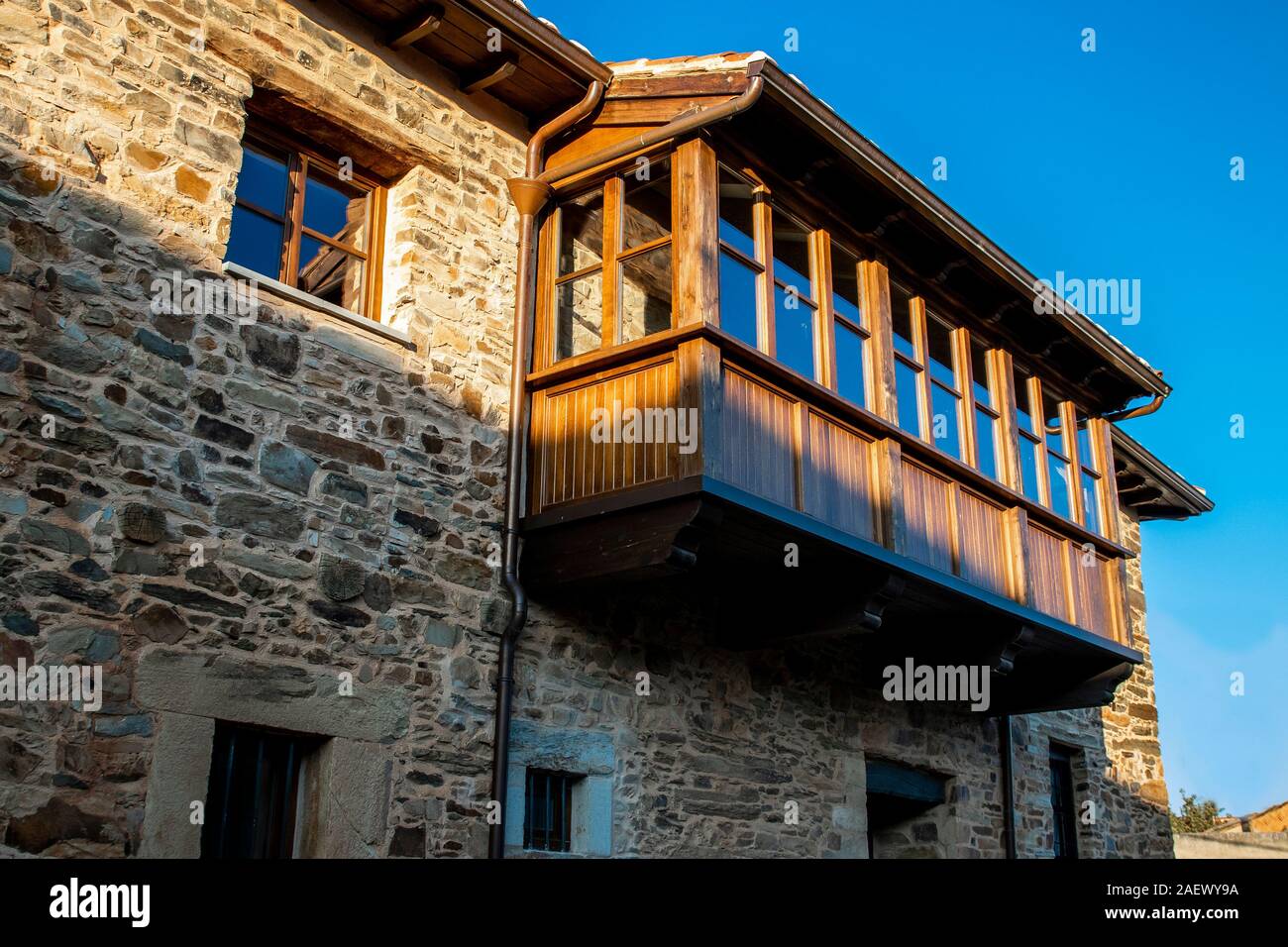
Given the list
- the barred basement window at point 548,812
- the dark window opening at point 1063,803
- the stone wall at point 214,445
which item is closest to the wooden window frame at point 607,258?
the stone wall at point 214,445

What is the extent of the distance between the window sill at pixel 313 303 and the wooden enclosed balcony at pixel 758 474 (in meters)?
0.95

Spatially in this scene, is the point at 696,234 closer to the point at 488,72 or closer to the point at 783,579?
the point at 488,72

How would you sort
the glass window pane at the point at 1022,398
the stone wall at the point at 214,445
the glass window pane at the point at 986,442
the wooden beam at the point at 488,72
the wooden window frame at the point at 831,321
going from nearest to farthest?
the stone wall at the point at 214,445 → the wooden beam at the point at 488,72 → the wooden window frame at the point at 831,321 → the glass window pane at the point at 986,442 → the glass window pane at the point at 1022,398

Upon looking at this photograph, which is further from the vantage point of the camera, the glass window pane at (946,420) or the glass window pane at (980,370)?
the glass window pane at (980,370)

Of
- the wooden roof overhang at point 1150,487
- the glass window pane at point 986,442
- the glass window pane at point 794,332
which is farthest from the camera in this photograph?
the wooden roof overhang at point 1150,487

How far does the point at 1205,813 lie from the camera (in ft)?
123

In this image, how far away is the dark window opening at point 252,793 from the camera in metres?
6.43

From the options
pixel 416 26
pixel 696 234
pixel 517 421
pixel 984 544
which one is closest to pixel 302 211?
pixel 416 26


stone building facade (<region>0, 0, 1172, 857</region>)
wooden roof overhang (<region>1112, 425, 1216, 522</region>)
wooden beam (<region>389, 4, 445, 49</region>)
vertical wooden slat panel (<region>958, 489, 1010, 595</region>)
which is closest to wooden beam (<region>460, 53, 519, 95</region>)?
stone building facade (<region>0, 0, 1172, 857</region>)

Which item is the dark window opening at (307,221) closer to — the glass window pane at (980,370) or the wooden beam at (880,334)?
the wooden beam at (880,334)

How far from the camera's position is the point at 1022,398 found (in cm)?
1161

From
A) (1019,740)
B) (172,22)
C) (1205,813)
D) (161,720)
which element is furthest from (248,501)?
(1205,813)

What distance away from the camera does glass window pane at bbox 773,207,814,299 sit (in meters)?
9.05
